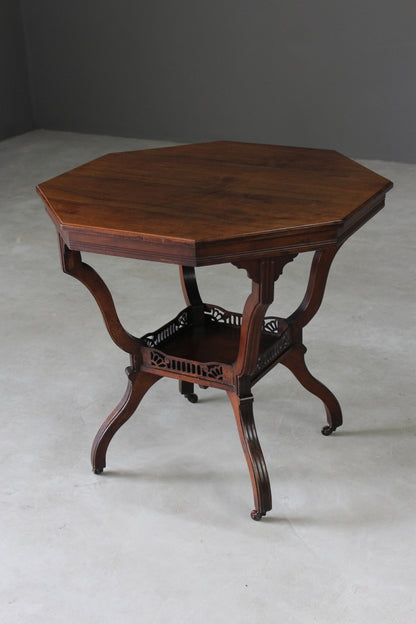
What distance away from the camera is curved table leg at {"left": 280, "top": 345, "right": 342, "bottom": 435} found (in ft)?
8.36

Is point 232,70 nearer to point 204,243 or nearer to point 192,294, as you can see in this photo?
point 192,294

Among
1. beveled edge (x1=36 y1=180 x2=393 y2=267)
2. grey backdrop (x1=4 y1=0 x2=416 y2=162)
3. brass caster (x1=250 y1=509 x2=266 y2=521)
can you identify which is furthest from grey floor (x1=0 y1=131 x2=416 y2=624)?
grey backdrop (x1=4 y1=0 x2=416 y2=162)

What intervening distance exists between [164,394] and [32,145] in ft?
14.9

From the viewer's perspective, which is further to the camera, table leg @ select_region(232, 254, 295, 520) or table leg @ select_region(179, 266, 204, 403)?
table leg @ select_region(179, 266, 204, 403)

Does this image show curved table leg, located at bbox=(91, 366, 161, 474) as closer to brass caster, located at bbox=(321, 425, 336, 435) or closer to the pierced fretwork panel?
the pierced fretwork panel

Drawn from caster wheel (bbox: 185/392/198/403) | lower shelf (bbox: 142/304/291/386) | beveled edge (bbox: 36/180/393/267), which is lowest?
caster wheel (bbox: 185/392/198/403)

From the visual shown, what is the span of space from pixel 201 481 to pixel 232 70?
471 cm

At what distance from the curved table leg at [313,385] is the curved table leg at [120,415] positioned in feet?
1.46

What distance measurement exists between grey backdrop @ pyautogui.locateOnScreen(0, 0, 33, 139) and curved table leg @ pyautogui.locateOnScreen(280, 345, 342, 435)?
5.26 meters

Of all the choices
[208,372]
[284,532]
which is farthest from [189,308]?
[284,532]

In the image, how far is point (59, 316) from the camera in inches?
142

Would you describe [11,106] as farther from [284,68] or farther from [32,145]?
[284,68]

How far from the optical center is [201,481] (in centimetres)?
244

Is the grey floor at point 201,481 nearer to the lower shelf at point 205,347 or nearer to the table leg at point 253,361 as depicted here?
the table leg at point 253,361
